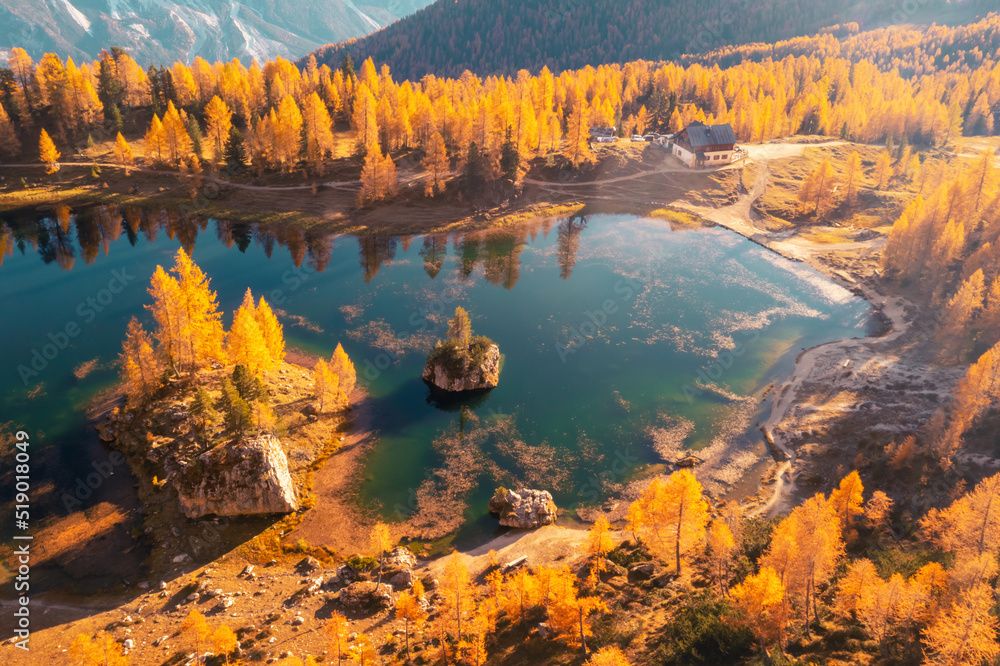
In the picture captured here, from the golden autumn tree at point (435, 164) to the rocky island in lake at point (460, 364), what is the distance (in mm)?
67619

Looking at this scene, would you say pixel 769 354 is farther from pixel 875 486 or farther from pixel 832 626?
pixel 832 626

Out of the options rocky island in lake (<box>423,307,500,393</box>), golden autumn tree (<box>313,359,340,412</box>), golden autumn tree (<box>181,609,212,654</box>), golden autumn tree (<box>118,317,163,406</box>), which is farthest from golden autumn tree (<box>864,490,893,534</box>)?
golden autumn tree (<box>118,317,163,406</box>)

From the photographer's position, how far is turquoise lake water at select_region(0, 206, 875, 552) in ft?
190

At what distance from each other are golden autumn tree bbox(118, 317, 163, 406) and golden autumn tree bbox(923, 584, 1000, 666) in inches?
2605

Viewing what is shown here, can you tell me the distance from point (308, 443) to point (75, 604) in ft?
73.9

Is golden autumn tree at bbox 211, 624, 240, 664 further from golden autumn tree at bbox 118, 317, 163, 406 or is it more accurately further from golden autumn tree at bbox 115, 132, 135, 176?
golden autumn tree at bbox 115, 132, 135, 176

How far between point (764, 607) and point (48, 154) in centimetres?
16121

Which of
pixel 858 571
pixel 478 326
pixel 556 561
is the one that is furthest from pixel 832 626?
pixel 478 326

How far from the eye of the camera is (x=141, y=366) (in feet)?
184

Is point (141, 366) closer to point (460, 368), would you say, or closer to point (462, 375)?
point (460, 368)

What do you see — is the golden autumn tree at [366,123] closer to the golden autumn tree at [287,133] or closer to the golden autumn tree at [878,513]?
the golden autumn tree at [287,133]

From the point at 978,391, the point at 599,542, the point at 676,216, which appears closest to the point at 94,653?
the point at 599,542

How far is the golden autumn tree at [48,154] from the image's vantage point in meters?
124

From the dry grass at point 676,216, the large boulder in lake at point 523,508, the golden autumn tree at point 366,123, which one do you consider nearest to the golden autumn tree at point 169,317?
the large boulder in lake at point 523,508
